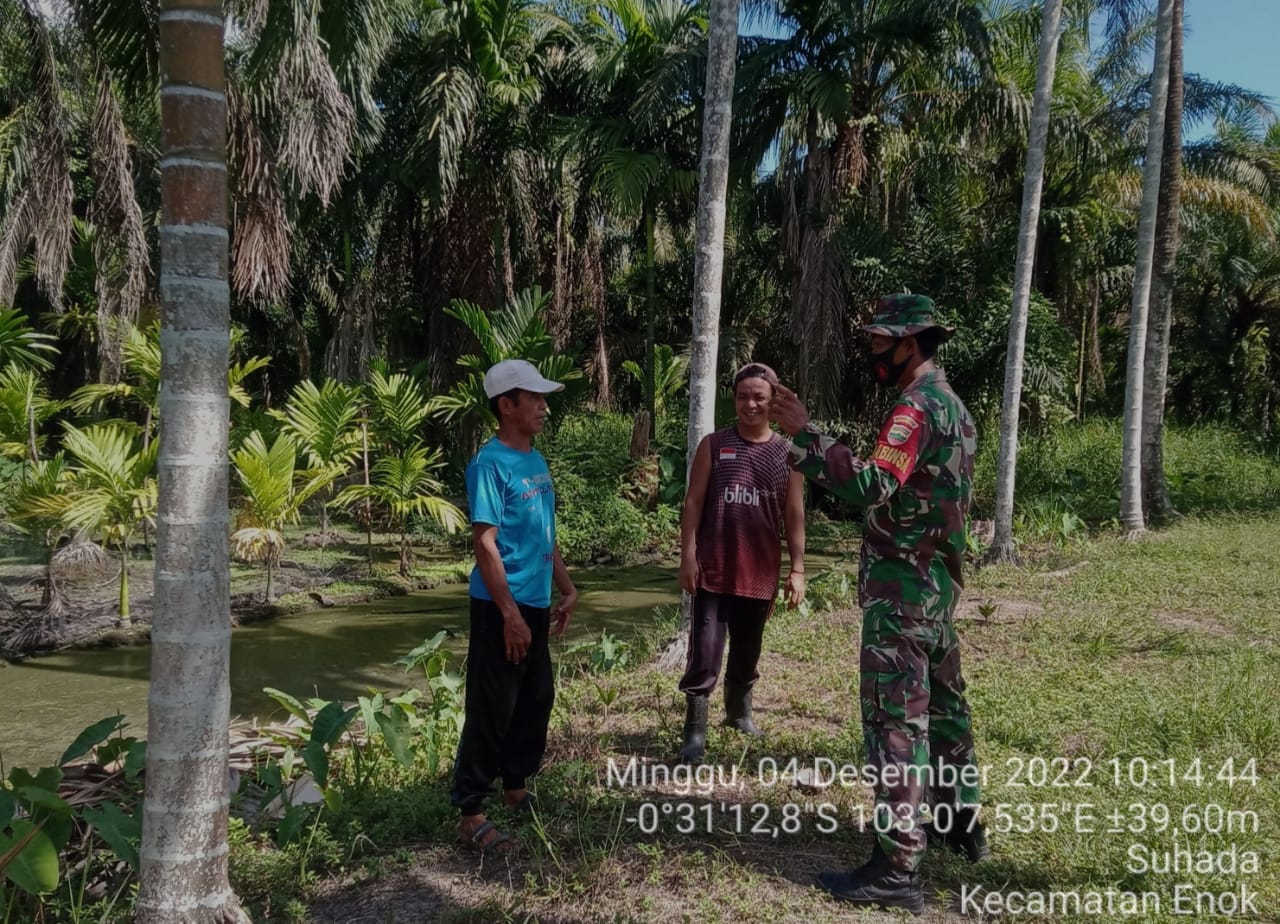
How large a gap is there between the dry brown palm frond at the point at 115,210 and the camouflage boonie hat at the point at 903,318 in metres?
6.84

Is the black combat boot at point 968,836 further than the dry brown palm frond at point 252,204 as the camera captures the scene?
No

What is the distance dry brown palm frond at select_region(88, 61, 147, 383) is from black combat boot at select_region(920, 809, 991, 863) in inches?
307

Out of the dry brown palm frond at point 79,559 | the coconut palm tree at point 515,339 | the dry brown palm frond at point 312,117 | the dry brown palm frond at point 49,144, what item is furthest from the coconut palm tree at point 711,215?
the dry brown palm frond at point 79,559

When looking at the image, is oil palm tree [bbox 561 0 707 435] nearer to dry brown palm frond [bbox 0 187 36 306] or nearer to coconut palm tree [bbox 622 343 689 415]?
coconut palm tree [bbox 622 343 689 415]

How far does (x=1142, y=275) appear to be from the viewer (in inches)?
424

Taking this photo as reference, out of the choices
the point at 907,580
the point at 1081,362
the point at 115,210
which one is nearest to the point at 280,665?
the point at 115,210

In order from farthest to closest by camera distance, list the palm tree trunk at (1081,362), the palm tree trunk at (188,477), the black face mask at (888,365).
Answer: the palm tree trunk at (1081,362)
the black face mask at (888,365)
the palm tree trunk at (188,477)

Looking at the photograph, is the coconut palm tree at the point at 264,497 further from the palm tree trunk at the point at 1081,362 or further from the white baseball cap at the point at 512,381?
the palm tree trunk at the point at 1081,362

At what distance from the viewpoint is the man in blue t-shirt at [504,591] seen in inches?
130

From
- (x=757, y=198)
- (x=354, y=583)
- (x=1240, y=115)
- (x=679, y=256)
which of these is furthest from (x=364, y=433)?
(x=1240, y=115)

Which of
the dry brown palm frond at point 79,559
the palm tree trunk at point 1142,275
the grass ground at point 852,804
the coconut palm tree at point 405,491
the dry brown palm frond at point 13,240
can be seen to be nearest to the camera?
the grass ground at point 852,804

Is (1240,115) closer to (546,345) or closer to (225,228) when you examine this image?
(546,345)

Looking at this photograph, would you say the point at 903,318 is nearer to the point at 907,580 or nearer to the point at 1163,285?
the point at 907,580

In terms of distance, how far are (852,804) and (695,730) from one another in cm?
79
